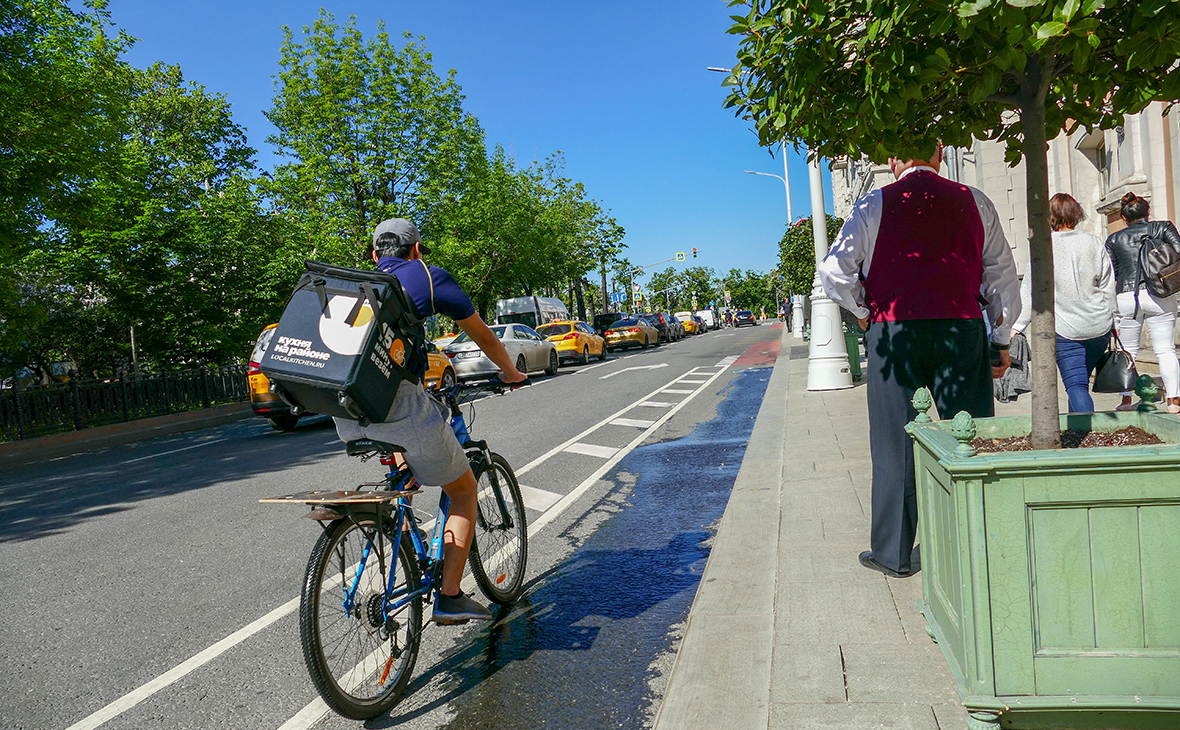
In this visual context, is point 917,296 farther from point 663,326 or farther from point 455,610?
point 663,326

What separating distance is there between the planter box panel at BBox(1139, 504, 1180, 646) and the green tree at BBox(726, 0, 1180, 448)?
533 mm

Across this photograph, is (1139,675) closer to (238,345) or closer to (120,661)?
(120,661)

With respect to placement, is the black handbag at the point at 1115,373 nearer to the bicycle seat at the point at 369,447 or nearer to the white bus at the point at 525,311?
the bicycle seat at the point at 369,447

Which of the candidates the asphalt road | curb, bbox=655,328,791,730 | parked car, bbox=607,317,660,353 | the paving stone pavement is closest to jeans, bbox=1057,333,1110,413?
the paving stone pavement

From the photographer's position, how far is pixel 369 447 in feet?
9.59

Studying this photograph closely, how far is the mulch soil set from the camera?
8.48 feet

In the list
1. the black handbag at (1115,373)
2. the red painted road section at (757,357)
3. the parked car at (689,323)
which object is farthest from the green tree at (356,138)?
the parked car at (689,323)

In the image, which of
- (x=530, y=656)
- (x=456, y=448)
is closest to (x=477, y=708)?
(x=530, y=656)

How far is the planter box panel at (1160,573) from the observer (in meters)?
2.04

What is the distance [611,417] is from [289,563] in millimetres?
6841

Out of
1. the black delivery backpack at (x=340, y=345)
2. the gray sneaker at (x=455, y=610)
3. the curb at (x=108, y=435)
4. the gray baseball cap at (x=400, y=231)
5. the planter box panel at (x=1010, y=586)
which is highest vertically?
the gray baseball cap at (x=400, y=231)

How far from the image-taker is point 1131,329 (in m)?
6.23

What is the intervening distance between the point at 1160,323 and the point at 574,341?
20706 millimetres

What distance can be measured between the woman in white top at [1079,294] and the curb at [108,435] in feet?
42.7
